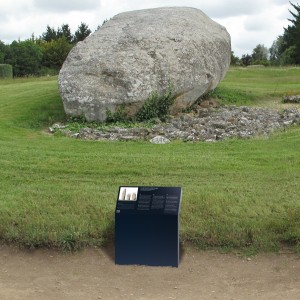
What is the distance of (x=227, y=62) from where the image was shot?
16.2 meters

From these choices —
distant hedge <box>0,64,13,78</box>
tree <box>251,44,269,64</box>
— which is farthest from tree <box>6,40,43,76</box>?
tree <box>251,44,269,64</box>

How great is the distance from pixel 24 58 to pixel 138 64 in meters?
32.3

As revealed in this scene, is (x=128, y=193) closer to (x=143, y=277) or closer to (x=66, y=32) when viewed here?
(x=143, y=277)

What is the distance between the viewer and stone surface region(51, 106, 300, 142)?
12.3m

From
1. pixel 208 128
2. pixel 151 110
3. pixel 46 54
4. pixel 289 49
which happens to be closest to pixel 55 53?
pixel 46 54

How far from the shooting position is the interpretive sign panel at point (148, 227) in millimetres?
6527

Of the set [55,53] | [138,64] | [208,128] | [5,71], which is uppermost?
[55,53]

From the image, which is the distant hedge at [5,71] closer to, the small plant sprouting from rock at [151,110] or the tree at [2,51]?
the tree at [2,51]

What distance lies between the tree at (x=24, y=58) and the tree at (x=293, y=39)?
18.0 meters

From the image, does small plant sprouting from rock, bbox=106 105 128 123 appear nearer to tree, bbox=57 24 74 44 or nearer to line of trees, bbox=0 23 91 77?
line of trees, bbox=0 23 91 77

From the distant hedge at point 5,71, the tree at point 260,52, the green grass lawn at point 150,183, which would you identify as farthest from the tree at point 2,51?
the green grass lawn at point 150,183

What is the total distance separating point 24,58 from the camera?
44.4 m

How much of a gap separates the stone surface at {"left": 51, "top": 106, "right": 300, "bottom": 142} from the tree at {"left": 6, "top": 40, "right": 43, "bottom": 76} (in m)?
31.7

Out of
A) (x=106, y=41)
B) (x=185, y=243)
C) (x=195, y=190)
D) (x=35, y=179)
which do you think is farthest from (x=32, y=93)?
(x=185, y=243)
